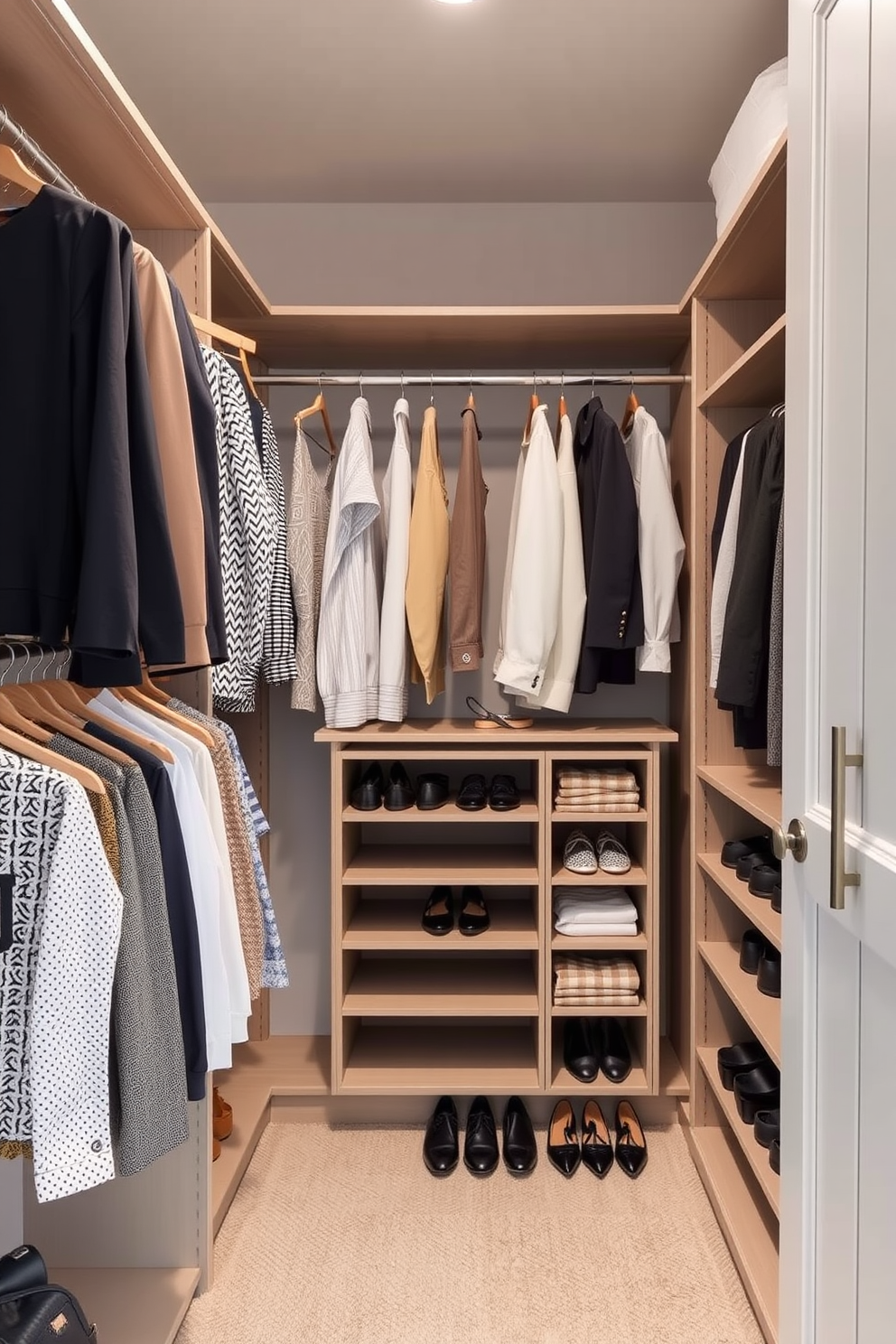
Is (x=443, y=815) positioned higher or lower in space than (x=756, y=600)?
lower

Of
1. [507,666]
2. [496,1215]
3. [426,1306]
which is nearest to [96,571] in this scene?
[507,666]

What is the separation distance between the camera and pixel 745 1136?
196 centimetres

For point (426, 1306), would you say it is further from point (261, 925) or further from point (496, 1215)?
point (261, 925)

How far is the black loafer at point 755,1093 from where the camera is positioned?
198 cm

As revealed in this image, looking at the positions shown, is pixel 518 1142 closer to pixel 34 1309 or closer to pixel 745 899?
pixel 745 899

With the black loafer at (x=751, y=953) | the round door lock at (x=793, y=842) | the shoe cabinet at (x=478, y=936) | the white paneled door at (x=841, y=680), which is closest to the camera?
the white paneled door at (x=841, y=680)

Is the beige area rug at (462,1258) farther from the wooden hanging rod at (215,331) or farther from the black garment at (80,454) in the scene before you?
the wooden hanging rod at (215,331)

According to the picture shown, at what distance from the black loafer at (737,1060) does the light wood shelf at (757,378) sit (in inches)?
60.3

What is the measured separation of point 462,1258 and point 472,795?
3.44 feet

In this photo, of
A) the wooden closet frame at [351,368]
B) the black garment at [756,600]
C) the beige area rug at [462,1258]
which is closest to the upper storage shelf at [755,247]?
the wooden closet frame at [351,368]

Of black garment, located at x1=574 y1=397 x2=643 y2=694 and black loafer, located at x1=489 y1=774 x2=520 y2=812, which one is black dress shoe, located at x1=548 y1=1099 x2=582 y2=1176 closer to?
black loafer, located at x1=489 y1=774 x2=520 y2=812

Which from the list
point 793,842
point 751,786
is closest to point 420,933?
point 751,786

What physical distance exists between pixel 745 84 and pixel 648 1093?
8.14ft

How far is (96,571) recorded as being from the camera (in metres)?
1.14
